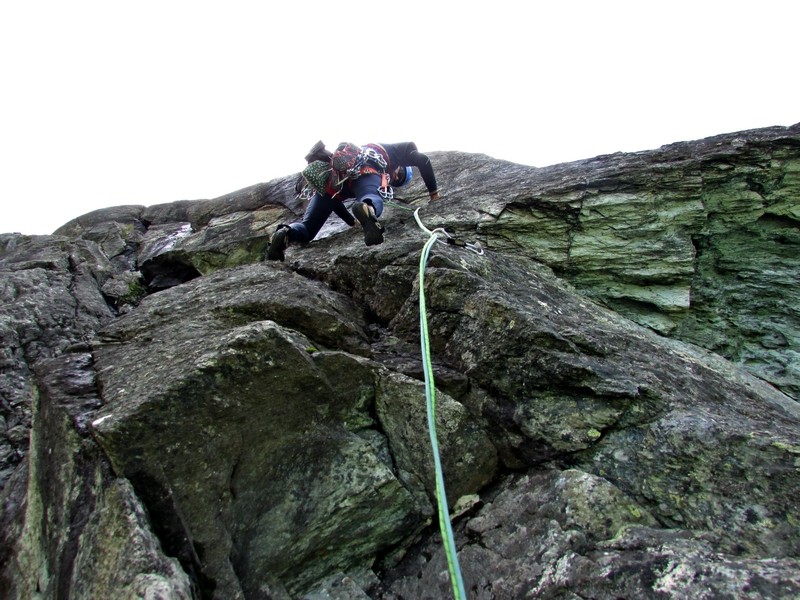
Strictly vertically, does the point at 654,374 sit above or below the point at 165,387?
below

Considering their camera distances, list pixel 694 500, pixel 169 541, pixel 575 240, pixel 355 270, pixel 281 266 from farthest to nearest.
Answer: pixel 575 240, pixel 281 266, pixel 355 270, pixel 694 500, pixel 169 541

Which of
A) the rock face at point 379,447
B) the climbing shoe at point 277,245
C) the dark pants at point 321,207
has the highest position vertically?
the dark pants at point 321,207

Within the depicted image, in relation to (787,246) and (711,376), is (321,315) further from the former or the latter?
(787,246)

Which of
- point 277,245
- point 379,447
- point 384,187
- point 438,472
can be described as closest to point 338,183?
point 384,187

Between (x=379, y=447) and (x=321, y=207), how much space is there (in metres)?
4.88

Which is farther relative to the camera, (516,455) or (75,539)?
(516,455)

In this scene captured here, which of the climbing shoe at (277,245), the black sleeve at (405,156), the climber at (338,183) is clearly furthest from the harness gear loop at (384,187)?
the climbing shoe at (277,245)

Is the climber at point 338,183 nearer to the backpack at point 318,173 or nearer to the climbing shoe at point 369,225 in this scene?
the backpack at point 318,173

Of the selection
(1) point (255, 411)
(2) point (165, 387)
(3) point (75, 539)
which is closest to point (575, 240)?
(1) point (255, 411)

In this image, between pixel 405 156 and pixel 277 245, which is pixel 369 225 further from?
pixel 405 156

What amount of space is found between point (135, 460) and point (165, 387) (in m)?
0.48

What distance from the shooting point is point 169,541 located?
9.03 feet

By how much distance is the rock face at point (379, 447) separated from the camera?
8.94ft

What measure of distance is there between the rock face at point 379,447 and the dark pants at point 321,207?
5.02ft
